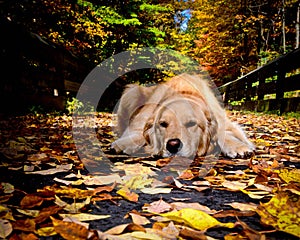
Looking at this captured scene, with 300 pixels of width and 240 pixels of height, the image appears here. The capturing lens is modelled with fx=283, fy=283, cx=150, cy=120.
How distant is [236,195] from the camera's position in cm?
144

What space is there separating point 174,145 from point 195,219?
1154 mm

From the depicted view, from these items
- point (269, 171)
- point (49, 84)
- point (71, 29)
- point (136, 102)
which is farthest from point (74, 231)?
point (71, 29)

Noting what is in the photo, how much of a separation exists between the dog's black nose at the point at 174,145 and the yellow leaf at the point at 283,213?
1.00 meters

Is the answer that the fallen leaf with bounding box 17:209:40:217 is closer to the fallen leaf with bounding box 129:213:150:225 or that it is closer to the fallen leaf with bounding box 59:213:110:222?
the fallen leaf with bounding box 59:213:110:222

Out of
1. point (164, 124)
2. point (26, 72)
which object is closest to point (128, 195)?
point (164, 124)

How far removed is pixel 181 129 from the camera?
2250mm

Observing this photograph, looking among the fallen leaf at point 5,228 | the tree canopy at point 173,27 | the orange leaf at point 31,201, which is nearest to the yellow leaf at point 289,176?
the orange leaf at point 31,201

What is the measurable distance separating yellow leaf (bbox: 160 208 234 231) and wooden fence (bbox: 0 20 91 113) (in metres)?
4.65

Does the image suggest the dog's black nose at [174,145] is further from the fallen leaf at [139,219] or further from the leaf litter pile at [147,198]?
the fallen leaf at [139,219]

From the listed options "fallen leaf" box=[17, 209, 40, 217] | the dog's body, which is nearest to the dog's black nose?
the dog's body

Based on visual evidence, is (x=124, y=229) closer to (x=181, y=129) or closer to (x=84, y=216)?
(x=84, y=216)

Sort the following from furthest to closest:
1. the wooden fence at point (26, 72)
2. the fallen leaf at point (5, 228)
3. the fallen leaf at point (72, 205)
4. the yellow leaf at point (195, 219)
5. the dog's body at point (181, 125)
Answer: the wooden fence at point (26, 72) → the dog's body at point (181, 125) → the fallen leaf at point (72, 205) → the yellow leaf at point (195, 219) → the fallen leaf at point (5, 228)

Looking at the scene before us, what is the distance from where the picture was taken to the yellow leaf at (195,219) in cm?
104

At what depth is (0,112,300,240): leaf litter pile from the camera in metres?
0.99
